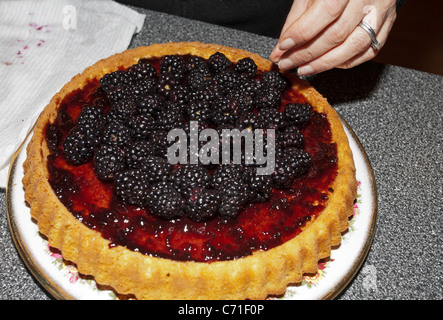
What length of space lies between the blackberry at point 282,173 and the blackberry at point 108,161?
2.00 feet

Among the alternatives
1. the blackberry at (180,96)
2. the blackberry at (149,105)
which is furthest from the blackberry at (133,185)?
the blackberry at (180,96)

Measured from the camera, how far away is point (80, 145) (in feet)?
6.02

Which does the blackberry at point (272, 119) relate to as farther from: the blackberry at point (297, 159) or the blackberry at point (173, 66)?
the blackberry at point (173, 66)

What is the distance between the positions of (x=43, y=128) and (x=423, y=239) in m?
1.82

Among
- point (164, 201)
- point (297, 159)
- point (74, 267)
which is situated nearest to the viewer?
point (164, 201)

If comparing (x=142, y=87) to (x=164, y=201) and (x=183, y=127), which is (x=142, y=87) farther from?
(x=164, y=201)

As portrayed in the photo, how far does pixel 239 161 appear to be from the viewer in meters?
1.81

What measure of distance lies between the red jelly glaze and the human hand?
18.2 inches

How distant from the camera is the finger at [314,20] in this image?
1.80 m

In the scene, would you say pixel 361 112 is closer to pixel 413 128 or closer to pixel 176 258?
pixel 413 128

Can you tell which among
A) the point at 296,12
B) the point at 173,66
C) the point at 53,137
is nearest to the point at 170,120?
the point at 173,66

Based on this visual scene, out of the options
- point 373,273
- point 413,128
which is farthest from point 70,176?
point 413,128

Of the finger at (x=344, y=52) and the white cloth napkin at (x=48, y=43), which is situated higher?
the white cloth napkin at (x=48, y=43)

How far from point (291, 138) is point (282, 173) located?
0.20 metres
